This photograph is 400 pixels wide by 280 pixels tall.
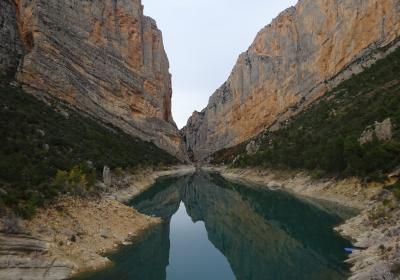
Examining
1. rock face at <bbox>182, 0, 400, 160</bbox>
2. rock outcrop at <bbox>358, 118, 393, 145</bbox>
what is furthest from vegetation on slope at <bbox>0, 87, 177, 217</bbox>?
rock face at <bbox>182, 0, 400, 160</bbox>

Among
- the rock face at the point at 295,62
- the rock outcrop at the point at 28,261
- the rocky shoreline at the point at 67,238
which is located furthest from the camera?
the rock face at the point at 295,62

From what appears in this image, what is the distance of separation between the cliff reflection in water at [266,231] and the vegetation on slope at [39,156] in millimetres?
8031

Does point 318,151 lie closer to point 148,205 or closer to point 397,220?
point 148,205

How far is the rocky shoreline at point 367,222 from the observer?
1549cm

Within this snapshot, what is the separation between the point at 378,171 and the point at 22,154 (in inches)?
1074

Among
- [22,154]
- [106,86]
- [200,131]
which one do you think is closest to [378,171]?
[22,154]

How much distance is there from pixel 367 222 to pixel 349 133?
25.1 metres

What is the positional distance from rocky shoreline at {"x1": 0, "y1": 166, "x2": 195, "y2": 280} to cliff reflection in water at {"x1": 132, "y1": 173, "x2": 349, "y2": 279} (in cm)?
655

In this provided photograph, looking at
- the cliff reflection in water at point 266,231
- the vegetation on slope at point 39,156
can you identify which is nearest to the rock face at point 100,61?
the vegetation on slope at point 39,156

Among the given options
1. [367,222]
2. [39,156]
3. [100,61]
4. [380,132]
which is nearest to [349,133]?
[380,132]

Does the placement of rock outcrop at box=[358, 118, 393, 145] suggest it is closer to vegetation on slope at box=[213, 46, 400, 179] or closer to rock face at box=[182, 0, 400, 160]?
vegetation on slope at box=[213, 46, 400, 179]

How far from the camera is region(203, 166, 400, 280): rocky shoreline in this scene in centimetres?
1549

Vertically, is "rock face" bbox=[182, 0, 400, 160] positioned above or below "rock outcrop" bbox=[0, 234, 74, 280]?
above

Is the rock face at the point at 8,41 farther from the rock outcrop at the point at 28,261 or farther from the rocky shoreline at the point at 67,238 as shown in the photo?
the rock outcrop at the point at 28,261
